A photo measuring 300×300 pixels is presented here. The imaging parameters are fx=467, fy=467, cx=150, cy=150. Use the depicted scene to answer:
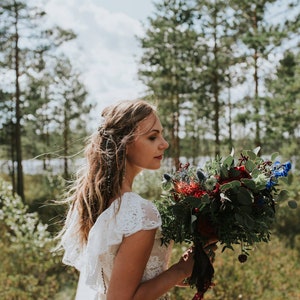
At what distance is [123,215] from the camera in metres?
1.98

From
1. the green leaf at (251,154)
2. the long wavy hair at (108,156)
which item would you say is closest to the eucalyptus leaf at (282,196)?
the green leaf at (251,154)

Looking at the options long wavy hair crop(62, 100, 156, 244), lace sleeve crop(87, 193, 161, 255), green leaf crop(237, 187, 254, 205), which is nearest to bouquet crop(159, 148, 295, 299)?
green leaf crop(237, 187, 254, 205)

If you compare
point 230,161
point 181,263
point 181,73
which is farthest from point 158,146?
point 181,73

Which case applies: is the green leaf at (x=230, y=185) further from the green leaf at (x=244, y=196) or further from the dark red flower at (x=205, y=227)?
the dark red flower at (x=205, y=227)

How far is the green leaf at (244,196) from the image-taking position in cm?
187

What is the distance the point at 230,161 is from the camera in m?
2.01

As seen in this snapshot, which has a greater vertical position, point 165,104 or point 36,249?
point 165,104

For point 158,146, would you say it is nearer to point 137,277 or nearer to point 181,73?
point 137,277

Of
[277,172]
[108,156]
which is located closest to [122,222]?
[108,156]

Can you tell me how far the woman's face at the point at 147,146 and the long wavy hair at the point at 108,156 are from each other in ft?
0.09

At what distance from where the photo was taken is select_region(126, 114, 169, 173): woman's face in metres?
2.11

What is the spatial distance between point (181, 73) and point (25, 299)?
1817 cm

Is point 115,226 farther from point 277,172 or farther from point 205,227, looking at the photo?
point 277,172

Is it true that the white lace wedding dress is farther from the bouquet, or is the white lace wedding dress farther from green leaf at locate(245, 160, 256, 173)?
green leaf at locate(245, 160, 256, 173)
